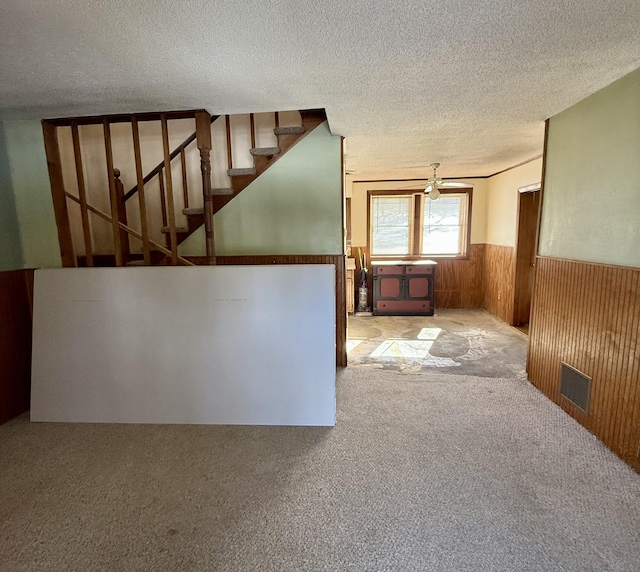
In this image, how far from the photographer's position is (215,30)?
153 cm

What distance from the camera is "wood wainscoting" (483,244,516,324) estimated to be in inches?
192

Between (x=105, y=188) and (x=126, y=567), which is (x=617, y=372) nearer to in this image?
(x=126, y=567)

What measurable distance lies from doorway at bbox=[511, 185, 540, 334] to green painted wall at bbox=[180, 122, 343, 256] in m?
2.98

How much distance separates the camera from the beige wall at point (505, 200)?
14.5 ft

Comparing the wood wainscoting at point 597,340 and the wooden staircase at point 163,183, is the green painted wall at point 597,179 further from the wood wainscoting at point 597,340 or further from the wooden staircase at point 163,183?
the wooden staircase at point 163,183

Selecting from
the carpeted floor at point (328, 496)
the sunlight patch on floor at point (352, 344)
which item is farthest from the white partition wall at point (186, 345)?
the sunlight patch on floor at point (352, 344)

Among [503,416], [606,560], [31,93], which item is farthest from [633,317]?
[31,93]

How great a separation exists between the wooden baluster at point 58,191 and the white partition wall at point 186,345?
423mm

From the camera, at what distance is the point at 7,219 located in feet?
8.98

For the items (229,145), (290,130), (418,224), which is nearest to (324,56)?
(290,130)

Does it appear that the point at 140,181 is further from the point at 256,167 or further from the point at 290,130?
the point at 290,130

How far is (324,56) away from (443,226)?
15.3ft

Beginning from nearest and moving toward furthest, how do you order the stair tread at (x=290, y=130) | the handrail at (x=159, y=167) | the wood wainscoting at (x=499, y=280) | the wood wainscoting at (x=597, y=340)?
the wood wainscoting at (x=597, y=340), the stair tread at (x=290, y=130), the handrail at (x=159, y=167), the wood wainscoting at (x=499, y=280)

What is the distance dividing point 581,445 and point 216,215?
10.8ft
